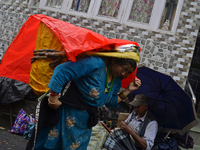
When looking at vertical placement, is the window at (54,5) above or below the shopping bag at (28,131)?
above

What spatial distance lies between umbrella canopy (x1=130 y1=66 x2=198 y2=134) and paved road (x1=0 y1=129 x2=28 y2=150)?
2771 mm

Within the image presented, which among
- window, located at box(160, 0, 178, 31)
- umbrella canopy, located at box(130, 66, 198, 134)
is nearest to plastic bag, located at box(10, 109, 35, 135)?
umbrella canopy, located at box(130, 66, 198, 134)

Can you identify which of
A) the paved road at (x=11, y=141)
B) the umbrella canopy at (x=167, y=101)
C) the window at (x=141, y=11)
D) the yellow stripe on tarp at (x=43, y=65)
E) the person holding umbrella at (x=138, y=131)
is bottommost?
the paved road at (x=11, y=141)

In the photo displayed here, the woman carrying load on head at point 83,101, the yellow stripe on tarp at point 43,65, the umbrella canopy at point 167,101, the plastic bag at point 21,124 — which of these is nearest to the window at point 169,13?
the umbrella canopy at point 167,101

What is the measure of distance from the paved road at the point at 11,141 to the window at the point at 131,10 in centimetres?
409

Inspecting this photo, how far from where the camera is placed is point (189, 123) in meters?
3.85

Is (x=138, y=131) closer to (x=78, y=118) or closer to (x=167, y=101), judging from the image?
(x=167, y=101)

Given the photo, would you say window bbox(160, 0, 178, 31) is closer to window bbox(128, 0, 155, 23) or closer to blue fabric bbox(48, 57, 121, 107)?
window bbox(128, 0, 155, 23)

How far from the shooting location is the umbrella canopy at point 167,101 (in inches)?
153

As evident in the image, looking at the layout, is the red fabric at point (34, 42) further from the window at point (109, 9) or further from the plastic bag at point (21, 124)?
the window at point (109, 9)

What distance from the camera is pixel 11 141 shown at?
4.94 m

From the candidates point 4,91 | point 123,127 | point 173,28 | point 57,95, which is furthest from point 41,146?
point 173,28

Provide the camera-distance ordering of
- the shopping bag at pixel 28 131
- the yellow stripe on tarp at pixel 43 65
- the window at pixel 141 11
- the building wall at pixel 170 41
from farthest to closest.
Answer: the window at pixel 141 11 → the building wall at pixel 170 41 → the shopping bag at pixel 28 131 → the yellow stripe on tarp at pixel 43 65

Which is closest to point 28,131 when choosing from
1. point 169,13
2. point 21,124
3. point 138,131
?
point 21,124
